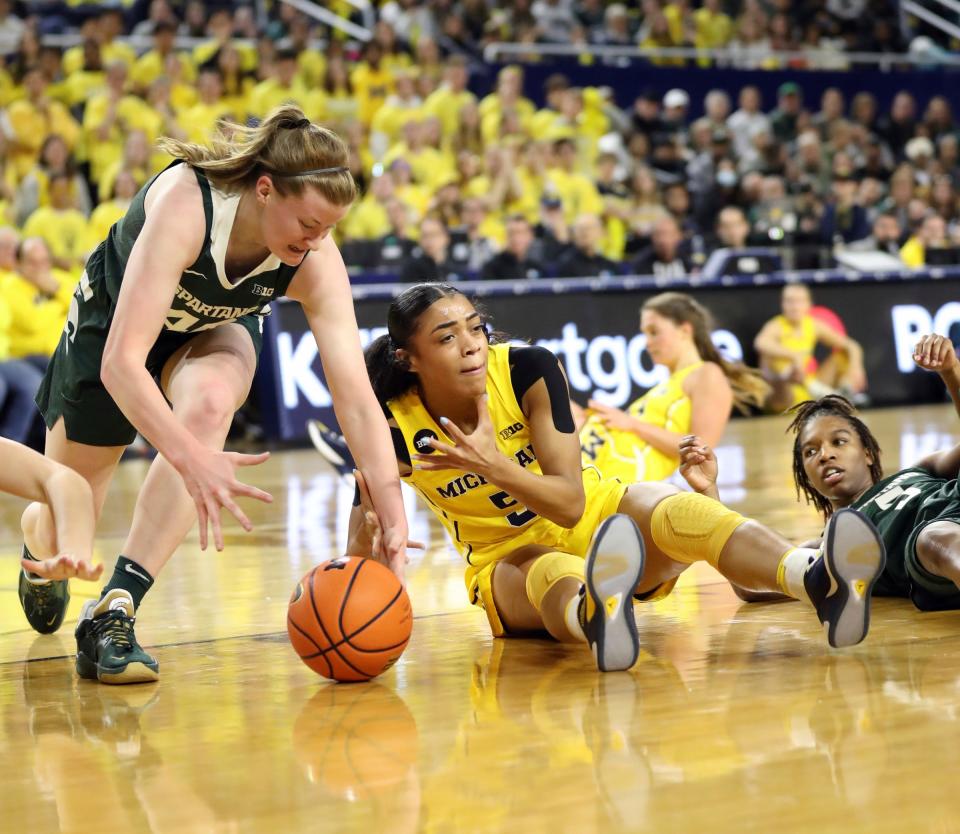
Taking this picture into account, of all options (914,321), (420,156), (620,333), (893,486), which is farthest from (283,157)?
(914,321)

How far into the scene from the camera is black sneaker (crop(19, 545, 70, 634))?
4.74 meters

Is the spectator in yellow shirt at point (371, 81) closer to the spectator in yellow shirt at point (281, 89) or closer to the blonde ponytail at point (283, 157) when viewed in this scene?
the spectator in yellow shirt at point (281, 89)

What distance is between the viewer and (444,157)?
579 inches

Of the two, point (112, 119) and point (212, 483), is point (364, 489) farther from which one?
point (112, 119)

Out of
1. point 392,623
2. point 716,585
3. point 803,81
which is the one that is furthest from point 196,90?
point 392,623

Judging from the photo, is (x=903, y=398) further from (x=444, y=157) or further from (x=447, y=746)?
(x=447, y=746)

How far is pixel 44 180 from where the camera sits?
41.7 feet

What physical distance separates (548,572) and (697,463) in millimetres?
691

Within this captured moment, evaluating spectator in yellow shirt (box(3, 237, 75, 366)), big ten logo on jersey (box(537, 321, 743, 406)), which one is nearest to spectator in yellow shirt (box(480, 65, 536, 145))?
big ten logo on jersey (box(537, 321, 743, 406))

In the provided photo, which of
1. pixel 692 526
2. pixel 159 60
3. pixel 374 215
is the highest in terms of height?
pixel 159 60

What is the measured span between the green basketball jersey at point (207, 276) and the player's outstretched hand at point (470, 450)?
0.64m

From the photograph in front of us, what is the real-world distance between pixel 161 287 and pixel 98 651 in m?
1.05

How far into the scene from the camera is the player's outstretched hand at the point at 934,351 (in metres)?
4.39

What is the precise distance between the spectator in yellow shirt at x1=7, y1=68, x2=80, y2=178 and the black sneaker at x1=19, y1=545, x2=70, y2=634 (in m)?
8.98
